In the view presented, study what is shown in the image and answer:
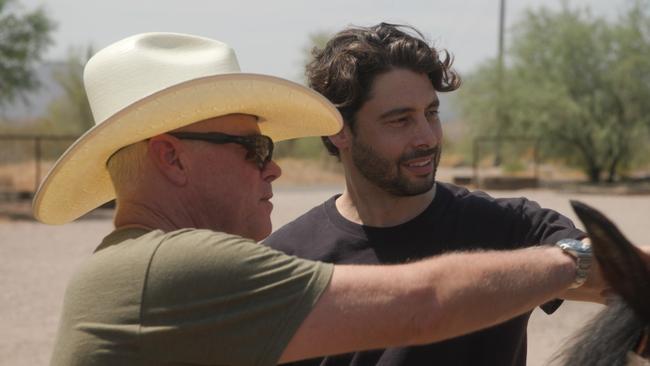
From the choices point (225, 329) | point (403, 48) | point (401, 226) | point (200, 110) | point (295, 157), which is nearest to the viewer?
point (225, 329)

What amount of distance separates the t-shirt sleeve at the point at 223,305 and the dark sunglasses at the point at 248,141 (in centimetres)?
39

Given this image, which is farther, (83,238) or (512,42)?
(512,42)

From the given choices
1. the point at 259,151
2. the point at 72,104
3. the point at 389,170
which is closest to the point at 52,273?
the point at 389,170

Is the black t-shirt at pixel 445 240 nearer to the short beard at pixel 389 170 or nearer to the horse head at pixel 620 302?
the short beard at pixel 389 170

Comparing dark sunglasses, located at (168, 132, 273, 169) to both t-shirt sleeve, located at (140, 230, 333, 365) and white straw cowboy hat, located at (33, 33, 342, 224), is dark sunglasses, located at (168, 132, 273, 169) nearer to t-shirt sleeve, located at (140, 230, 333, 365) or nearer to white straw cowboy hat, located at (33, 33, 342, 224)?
white straw cowboy hat, located at (33, 33, 342, 224)

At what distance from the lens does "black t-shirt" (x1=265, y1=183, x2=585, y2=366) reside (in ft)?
9.26

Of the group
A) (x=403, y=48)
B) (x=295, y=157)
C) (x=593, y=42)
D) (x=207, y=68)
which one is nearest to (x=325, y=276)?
(x=207, y=68)

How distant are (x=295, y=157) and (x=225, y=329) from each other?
43272 millimetres

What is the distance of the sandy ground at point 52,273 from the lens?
8.15 metres

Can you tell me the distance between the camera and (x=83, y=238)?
16828 millimetres

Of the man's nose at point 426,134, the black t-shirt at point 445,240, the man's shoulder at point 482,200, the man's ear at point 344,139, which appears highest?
the man's nose at point 426,134

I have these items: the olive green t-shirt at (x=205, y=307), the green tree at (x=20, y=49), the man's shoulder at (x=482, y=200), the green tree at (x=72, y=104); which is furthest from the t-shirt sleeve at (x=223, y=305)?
the green tree at (x=72, y=104)

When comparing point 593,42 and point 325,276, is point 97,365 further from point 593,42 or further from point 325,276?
point 593,42

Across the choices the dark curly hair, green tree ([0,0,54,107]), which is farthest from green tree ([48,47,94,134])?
the dark curly hair
